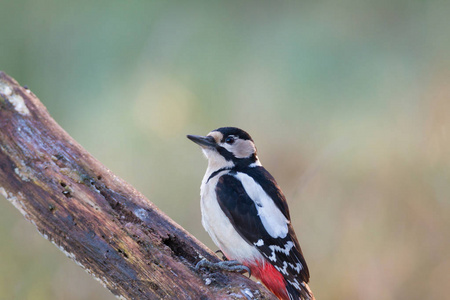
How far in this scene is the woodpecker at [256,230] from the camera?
5.60 feet

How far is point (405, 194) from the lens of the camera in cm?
298

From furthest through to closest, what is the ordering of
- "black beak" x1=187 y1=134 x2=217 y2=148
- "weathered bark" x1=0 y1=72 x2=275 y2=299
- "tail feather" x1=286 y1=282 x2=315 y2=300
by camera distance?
1. "black beak" x1=187 y1=134 x2=217 y2=148
2. "tail feather" x1=286 y1=282 x2=315 y2=300
3. "weathered bark" x1=0 y1=72 x2=275 y2=299

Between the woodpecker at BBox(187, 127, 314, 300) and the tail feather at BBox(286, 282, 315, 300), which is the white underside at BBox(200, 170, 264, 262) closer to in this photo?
the woodpecker at BBox(187, 127, 314, 300)

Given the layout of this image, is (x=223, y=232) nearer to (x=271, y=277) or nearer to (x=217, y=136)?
(x=271, y=277)

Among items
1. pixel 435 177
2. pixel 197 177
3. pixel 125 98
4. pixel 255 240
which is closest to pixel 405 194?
pixel 435 177

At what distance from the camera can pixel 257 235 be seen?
1.73 m

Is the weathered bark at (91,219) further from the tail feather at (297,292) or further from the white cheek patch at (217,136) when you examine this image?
the white cheek patch at (217,136)

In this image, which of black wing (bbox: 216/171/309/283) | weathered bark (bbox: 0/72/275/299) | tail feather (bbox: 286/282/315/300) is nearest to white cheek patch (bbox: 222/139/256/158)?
black wing (bbox: 216/171/309/283)

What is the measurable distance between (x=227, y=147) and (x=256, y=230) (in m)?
0.43

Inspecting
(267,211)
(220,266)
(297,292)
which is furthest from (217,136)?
(297,292)

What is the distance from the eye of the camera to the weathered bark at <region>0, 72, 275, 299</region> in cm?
148

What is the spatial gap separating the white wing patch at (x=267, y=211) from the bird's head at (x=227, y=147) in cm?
18

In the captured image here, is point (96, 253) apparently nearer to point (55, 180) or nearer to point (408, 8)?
point (55, 180)

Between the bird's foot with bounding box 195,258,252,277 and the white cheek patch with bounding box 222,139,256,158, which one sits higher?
the white cheek patch with bounding box 222,139,256,158
